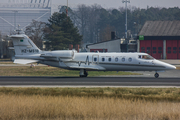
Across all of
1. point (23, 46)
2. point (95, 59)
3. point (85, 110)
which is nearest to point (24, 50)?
point (23, 46)

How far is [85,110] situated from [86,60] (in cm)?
1736

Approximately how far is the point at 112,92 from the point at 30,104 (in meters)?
6.64

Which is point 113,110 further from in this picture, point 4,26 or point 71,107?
point 4,26

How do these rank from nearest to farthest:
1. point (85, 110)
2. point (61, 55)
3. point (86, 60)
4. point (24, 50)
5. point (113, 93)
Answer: point (85, 110) < point (113, 93) < point (86, 60) < point (61, 55) < point (24, 50)

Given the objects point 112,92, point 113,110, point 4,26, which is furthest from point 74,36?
point 4,26

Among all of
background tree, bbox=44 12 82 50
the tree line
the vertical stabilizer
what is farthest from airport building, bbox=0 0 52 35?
the vertical stabilizer

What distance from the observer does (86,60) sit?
31141mm

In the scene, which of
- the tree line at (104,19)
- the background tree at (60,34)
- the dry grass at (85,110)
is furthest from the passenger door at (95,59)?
the tree line at (104,19)

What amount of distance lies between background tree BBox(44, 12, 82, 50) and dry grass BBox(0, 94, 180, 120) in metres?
66.6

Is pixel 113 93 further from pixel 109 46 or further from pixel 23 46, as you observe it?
pixel 109 46

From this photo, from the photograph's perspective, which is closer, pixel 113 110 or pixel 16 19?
pixel 113 110

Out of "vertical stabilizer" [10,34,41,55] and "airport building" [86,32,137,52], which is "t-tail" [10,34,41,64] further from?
"airport building" [86,32,137,52]

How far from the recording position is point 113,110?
13906 mm

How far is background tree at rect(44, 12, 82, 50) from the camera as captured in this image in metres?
82.0
